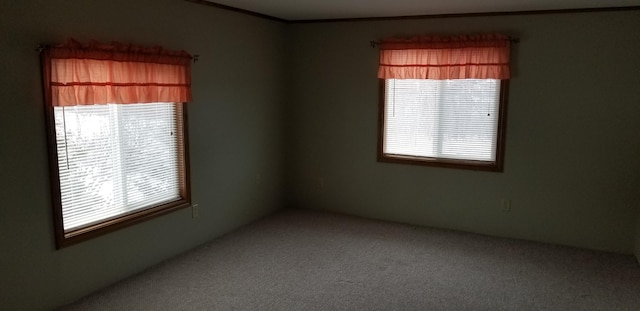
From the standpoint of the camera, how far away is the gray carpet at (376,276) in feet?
9.77

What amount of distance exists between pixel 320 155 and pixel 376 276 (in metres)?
1.95

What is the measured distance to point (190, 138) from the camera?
3.75 metres

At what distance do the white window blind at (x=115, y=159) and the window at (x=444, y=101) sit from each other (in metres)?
2.15

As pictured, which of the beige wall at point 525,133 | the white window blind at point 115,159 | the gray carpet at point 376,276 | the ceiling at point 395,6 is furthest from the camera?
the beige wall at point 525,133

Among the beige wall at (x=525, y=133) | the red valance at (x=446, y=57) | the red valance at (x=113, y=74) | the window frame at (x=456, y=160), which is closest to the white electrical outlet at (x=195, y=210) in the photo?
the red valance at (x=113, y=74)

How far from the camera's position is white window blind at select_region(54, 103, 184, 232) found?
2.86 metres

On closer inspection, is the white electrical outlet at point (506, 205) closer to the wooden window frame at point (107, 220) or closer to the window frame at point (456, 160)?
the window frame at point (456, 160)

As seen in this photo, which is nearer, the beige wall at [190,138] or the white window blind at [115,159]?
the beige wall at [190,138]

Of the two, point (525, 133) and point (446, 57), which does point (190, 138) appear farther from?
point (525, 133)

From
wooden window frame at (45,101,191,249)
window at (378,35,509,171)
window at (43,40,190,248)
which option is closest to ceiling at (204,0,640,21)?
window at (378,35,509,171)

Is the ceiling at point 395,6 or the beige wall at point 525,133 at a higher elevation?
the ceiling at point 395,6

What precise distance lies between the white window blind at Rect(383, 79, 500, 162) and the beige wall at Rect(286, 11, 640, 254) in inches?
6.5

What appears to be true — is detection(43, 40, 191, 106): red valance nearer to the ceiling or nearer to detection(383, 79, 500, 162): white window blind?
the ceiling

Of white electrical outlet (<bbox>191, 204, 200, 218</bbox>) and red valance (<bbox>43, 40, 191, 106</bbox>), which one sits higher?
red valance (<bbox>43, 40, 191, 106</bbox>)
